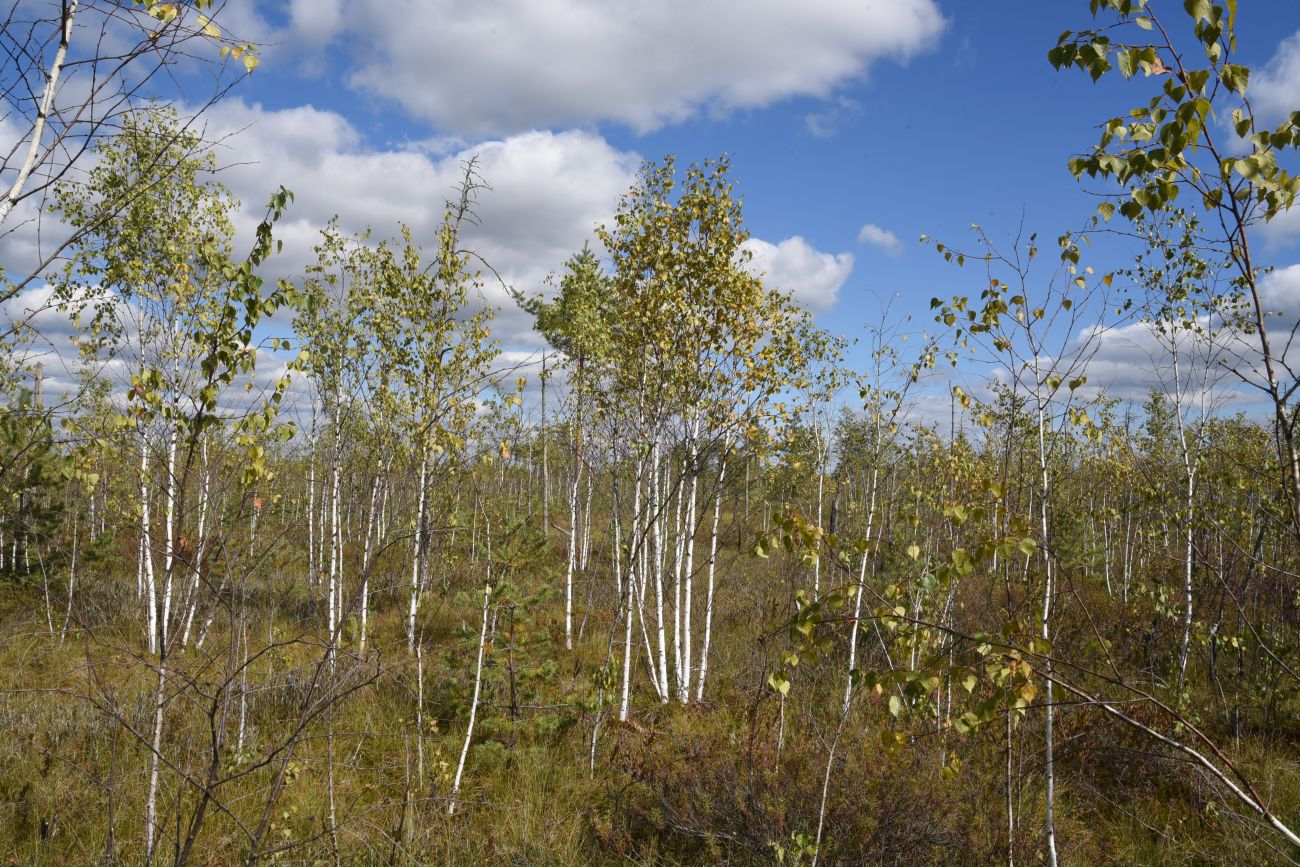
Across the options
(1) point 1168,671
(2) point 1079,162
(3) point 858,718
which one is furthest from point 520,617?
(1) point 1168,671

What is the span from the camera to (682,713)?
835 cm

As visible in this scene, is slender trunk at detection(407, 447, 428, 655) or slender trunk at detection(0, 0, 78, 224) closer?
slender trunk at detection(0, 0, 78, 224)

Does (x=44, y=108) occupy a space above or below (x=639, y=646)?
above

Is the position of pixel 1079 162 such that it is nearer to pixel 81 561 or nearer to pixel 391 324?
pixel 391 324

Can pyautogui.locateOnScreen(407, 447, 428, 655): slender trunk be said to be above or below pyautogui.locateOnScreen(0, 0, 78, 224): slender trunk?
below

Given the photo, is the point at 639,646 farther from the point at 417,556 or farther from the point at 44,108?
the point at 44,108

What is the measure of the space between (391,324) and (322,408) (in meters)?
4.17

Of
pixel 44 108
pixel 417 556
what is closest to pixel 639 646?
pixel 417 556

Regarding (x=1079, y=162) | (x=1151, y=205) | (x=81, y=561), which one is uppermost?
(x=1079, y=162)

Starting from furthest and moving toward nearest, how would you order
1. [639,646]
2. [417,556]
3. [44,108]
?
1. [639,646]
2. [417,556]
3. [44,108]

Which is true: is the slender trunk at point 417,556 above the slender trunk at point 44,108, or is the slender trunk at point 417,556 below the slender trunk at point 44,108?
below

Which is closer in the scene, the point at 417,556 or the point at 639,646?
the point at 417,556

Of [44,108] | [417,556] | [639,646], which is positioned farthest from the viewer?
[639,646]

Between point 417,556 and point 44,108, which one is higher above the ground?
point 44,108
